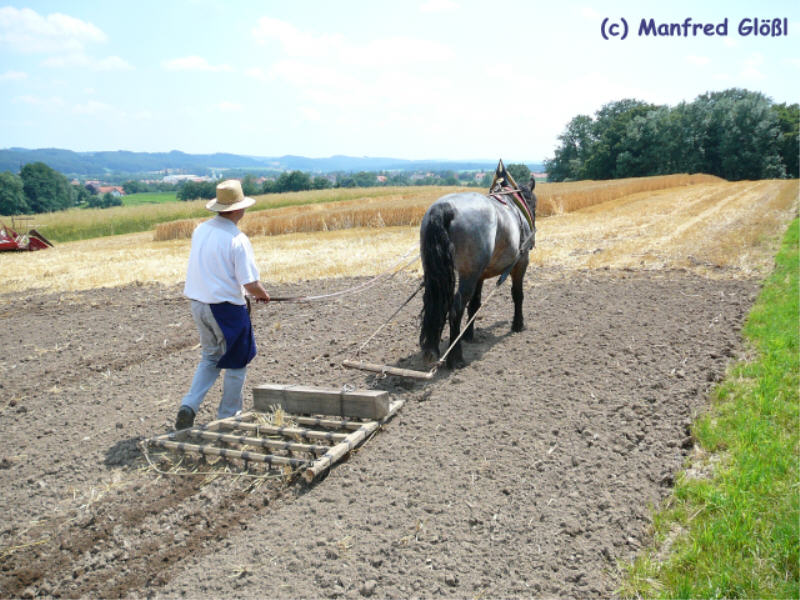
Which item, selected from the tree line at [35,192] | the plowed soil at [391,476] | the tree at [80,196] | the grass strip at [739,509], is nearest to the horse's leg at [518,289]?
the plowed soil at [391,476]

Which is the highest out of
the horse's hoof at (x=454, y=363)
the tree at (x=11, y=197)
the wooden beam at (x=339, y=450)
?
the tree at (x=11, y=197)

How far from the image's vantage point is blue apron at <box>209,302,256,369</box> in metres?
4.82

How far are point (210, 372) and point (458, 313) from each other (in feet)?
8.56

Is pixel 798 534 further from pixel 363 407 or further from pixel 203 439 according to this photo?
pixel 203 439

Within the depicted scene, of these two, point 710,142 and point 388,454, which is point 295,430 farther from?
point 710,142

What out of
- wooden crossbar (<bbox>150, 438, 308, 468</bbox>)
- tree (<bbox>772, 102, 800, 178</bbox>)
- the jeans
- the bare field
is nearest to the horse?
the jeans

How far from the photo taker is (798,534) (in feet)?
10.6

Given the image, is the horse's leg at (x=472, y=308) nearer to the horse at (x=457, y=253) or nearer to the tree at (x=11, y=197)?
the horse at (x=457, y=253)

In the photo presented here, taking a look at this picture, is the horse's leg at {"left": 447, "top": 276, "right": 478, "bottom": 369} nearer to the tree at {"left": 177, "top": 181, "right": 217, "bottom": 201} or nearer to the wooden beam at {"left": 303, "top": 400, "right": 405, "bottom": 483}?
the wooden beam at {"left": 303, "top": 400, "right": 405, "bottom": 483}

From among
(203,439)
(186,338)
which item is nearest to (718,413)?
(203,439)

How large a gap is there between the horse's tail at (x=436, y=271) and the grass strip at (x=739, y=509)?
253 cm

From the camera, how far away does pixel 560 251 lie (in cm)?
1445

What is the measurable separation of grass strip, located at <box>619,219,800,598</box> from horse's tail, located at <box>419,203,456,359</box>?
253 centimetres

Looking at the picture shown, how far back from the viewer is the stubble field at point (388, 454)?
3.31 meters
